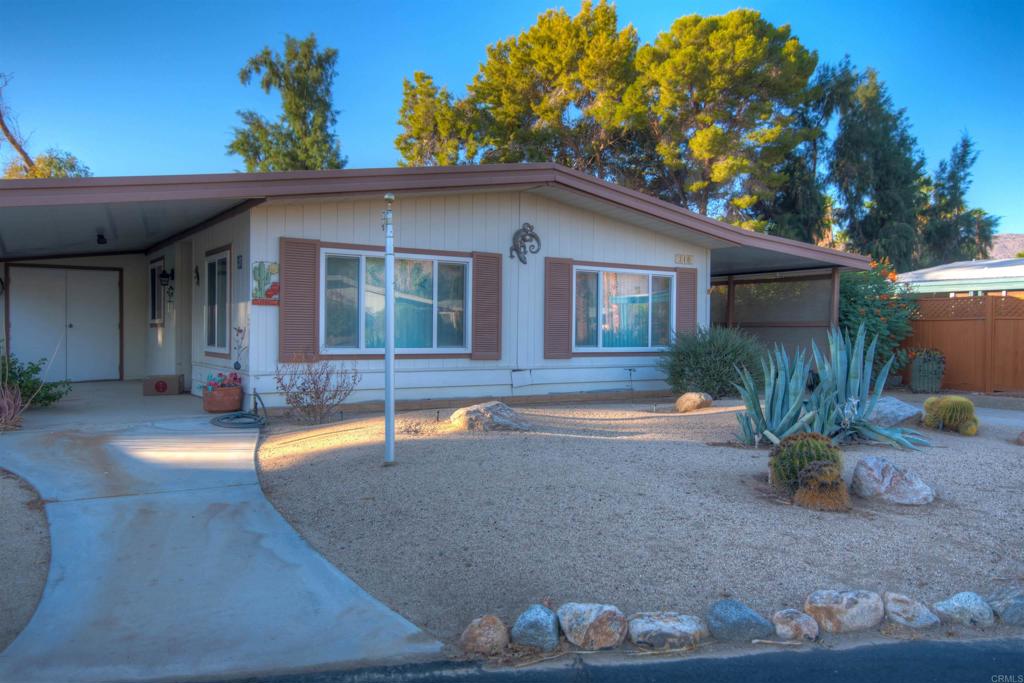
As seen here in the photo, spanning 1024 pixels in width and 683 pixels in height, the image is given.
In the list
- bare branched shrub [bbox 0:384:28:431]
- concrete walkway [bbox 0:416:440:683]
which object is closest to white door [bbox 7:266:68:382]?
bare branched shrub [bbox 0:384:28:431]

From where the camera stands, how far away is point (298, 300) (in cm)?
992

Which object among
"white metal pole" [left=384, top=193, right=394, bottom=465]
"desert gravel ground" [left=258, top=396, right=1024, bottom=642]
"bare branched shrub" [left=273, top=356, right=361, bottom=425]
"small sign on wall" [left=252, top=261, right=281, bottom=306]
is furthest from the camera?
"small sign on wall" [left=252, top=261, right=281, bottom=306]

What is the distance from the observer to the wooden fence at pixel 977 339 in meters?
14.2

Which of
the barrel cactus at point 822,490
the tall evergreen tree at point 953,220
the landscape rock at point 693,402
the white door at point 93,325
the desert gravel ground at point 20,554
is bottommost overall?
the desert gravel ground at point 20,554

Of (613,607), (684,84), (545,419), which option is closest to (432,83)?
(684,84)

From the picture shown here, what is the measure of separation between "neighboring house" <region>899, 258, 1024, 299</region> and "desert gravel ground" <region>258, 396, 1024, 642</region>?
13.0 m

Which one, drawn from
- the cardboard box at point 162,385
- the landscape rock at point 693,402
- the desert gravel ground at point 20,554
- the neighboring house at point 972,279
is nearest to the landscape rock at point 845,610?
the desert gravel ground at point 20,554

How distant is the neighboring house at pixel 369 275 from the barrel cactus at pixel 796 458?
609cm

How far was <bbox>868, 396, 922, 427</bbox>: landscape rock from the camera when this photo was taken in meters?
8.98

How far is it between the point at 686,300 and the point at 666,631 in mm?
10430

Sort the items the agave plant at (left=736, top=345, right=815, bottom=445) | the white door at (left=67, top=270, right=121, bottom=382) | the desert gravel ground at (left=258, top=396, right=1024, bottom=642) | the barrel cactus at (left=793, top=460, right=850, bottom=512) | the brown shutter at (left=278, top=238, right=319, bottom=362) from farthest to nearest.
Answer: the white door at (left=67, top=270, right=121, bottom=382), the brown shutter at (left=278, top=238, right=319, bottom=362), the agave plant at (left=736, top=345, right=815, bottom=445), the barrel cactus at (left=793, top=460, right=850, bottom=512), the desert gravel ground at (left=258, top=396, right=1024, bottom=642)

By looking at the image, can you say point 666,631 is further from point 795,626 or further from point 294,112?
point 294,112

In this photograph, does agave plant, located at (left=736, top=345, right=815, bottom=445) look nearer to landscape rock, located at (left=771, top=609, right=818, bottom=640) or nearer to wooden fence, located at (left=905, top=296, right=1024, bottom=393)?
landscape rock, located at (left=771, top=609, right=818, bottom=640)

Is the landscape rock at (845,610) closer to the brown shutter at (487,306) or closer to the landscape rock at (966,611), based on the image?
the landscape rock at (966,611)
